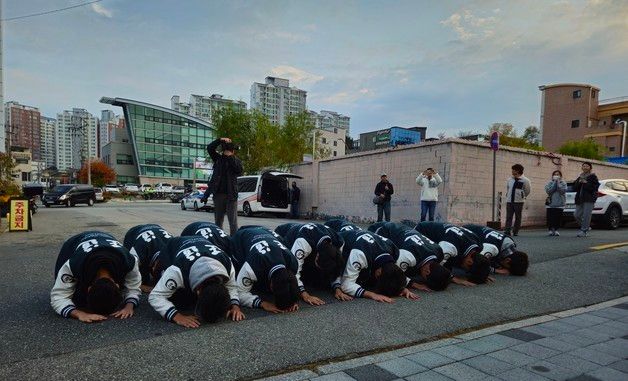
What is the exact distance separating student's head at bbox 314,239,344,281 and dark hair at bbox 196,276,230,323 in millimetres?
1138

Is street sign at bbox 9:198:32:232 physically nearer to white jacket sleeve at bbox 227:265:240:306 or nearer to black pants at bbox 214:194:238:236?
black pants at bbox 214:194:238:236

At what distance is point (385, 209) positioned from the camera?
12.2 meters

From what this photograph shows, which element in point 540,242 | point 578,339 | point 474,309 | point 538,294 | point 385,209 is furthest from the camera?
point 385,209

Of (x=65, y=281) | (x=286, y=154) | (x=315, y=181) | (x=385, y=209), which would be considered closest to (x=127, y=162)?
(x=286, y=154)

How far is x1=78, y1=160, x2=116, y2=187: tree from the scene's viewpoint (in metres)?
63.8

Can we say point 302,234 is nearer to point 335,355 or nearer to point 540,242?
point 335,355

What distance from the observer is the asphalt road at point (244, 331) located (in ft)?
8.33

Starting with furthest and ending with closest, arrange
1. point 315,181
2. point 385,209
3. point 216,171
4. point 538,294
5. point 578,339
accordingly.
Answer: point 315,181 < point 385,209 < point 216,171 < point 538,294 < point 578,339

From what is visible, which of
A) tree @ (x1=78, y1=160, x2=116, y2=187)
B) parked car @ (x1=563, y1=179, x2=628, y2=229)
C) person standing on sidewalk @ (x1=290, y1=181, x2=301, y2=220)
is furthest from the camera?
tree @ (x1=78, y1=160, x2=116, y2=187)

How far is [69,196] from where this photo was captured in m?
24.7

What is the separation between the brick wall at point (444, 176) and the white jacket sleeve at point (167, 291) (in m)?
9.35

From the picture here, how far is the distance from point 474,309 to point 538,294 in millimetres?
1208

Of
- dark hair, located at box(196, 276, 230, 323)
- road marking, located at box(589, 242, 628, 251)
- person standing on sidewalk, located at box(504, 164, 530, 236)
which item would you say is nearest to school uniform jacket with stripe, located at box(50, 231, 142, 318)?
dark hair, located at box(196, 276, 230, 323)

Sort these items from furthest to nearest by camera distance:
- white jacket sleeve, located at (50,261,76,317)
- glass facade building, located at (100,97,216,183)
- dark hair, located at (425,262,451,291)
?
glass facade building, located at (100,97,216,183) → dark hair, located at (425,262,451,291) → white jacket sleeve, located at (50,261,76,317)
